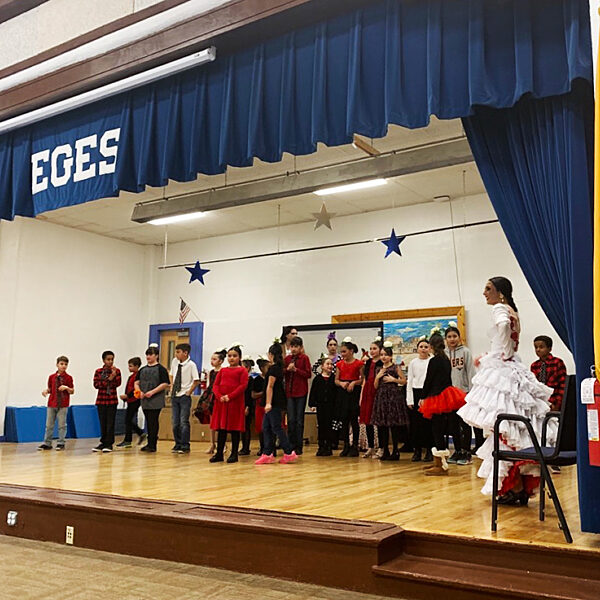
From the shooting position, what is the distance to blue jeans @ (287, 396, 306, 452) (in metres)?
7.41

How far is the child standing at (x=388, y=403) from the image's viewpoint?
23.1 feet

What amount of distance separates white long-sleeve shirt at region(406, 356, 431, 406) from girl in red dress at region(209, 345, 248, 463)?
5.80 ft

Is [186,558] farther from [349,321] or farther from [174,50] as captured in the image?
[349,321]

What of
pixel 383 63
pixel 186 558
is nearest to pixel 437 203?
pixel 383 63

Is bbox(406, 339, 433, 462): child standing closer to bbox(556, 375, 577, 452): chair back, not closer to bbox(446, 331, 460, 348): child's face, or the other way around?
bbox(446, 331, 460, 348): child's face

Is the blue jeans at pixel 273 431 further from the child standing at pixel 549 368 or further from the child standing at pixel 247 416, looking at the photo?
the child standing at pixel 549 368

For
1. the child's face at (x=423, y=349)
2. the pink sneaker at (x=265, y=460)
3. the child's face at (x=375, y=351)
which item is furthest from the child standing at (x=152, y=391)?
the child's face at (x=423, y=349)

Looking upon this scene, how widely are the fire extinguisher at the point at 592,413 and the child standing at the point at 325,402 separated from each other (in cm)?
503

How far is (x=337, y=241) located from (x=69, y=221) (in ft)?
15.6

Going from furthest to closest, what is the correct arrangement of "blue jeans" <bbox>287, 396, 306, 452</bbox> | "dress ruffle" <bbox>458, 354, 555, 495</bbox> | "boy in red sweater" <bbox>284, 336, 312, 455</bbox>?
"blue jeans" <bbox>287, 396, 306, 452</bbox> → "boy in red sweater" <bbox>284, 336, 312, 455</bbox> → "dress ruffle" <bbox>458, 354, 555, 495</bbox>

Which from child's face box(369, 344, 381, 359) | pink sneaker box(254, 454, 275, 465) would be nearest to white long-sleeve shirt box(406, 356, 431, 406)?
child's face box(369, 344, 381, 359)

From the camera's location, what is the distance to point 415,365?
707 centimetres

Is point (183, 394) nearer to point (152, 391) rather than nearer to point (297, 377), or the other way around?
point (152, 391)

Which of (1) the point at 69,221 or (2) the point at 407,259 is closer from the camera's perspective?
(2) the point at 407,259
